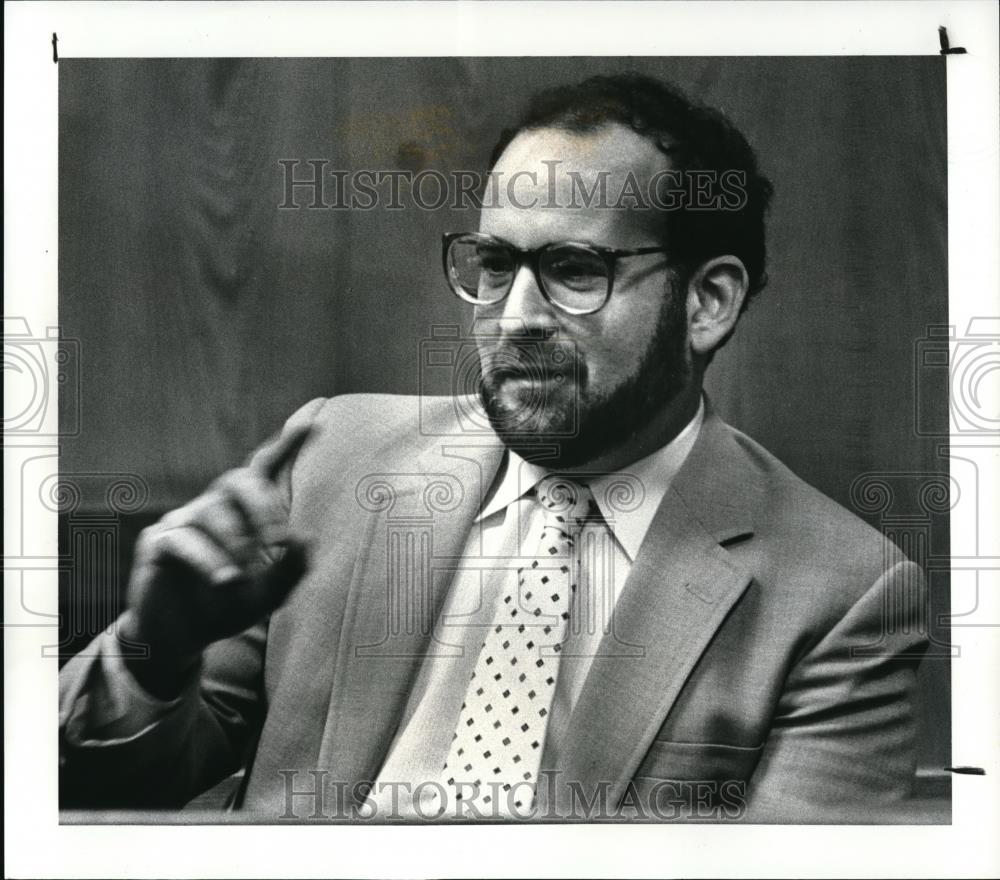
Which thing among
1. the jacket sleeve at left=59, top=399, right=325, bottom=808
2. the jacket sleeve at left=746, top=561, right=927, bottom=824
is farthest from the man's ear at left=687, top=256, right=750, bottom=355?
the jacket sleeve at left=59, top=399, right=325, bottom=808

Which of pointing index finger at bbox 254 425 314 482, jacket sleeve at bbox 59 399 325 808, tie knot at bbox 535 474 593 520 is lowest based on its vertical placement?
jacket sleeve at bbox 59 399 325 808

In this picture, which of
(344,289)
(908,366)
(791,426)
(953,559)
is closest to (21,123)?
(344,289)

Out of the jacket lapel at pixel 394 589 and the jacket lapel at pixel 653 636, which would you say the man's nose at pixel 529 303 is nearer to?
the jacket lapel at pixel 394 589

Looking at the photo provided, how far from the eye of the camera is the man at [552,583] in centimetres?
202

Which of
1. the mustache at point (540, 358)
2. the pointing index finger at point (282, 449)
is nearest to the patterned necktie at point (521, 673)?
the mustache at point (540, 358)

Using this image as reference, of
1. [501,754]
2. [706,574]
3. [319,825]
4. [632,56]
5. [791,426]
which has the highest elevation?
[632,56]

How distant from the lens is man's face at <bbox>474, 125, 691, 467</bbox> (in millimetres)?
2027

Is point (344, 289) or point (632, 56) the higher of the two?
point (632, 56)

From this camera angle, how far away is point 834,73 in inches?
80.8

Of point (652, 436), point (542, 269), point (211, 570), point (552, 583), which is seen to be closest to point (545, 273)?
point (542, 269)

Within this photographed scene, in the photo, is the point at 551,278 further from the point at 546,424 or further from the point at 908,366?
the point at 908,366

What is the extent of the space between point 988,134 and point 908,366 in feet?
1.58

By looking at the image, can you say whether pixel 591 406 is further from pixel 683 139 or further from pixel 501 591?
pixel 683 139

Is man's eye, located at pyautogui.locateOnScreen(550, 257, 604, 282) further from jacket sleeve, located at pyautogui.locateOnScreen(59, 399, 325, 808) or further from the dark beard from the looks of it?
jacket sleeve, located at pyautogui.locateOnScreen(59, 399, 325, 808)
